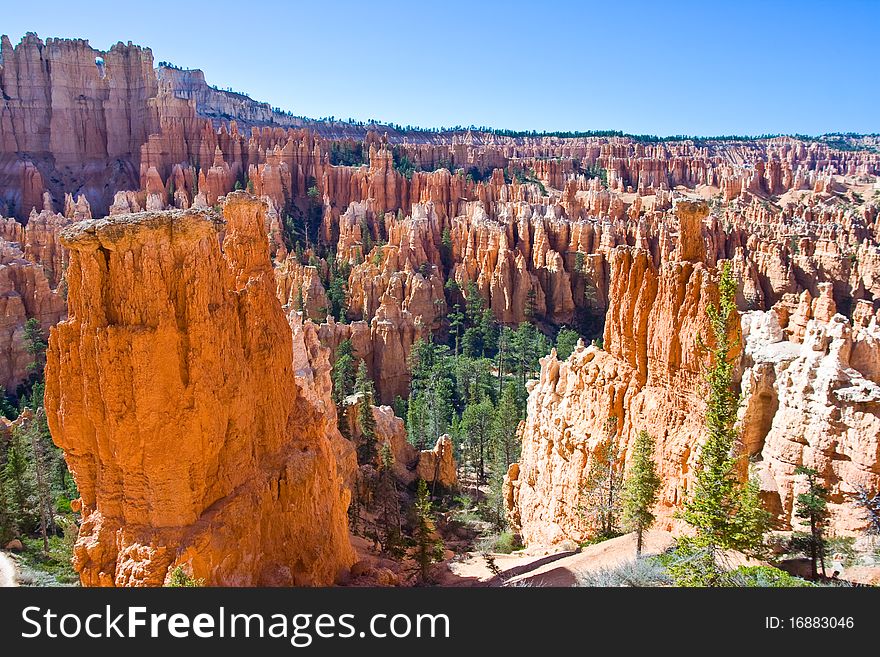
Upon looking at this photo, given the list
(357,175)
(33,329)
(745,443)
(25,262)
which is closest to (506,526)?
(745,443)

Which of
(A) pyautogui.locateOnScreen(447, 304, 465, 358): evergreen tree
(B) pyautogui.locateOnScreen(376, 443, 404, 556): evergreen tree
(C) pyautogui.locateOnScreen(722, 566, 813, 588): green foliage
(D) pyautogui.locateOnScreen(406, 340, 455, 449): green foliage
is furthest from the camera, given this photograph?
(A) pyautogui.locateOnScreen(447, 304, 465, 358): evergreen tree

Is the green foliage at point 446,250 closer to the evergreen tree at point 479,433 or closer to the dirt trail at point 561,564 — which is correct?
the evergreen tree at point 479,433

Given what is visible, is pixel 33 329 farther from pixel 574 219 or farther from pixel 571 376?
pixel 574 219

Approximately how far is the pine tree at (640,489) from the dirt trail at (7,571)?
573 inches

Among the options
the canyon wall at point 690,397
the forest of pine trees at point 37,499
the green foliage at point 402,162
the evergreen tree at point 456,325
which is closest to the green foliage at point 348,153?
the green foliage at point 402,162

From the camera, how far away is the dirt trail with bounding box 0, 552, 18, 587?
51.2ft

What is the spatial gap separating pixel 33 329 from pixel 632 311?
1355 inches

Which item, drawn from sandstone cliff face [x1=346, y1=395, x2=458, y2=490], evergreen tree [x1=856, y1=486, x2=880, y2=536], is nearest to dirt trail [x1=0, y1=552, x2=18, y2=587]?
sandstone cliff face [x1=346, y1=395, x2=458, y2=490]

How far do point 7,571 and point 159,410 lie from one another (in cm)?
1160

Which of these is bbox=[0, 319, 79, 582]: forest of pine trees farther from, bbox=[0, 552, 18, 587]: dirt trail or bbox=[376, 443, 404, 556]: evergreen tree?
bbox=[376, 443, 404, 556]: evergreen tree

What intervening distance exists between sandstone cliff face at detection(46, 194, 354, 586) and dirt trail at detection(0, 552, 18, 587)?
7.89 m

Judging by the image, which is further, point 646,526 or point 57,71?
point 57,71

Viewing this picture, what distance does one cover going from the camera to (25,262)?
40312 mm

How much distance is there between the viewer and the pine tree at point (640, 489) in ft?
46.6
